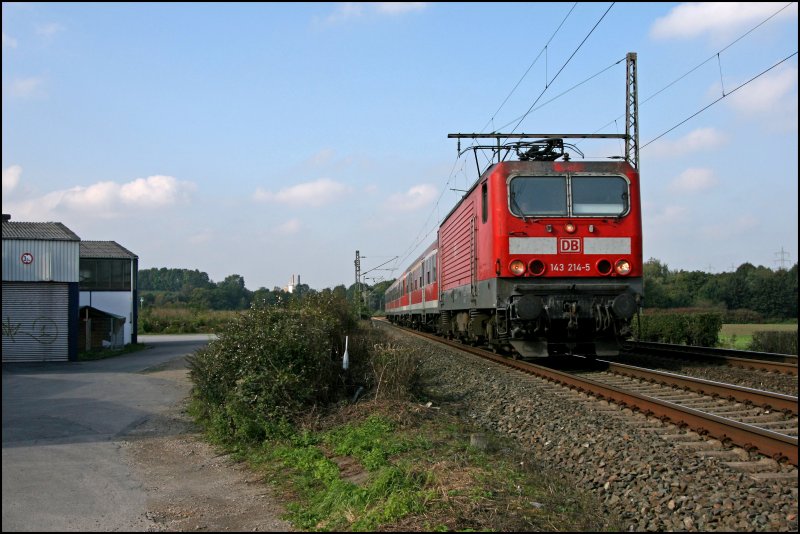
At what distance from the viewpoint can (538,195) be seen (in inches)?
460

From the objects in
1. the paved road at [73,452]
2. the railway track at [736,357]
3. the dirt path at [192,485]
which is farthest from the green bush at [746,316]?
the dirt path at [192,485]

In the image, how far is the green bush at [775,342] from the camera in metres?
16.2

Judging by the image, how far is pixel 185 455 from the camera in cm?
762

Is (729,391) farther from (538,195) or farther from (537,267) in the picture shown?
(538,195)

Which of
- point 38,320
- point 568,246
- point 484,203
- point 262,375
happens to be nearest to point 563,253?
point 568,246

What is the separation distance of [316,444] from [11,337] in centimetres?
1662

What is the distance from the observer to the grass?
4.64 m

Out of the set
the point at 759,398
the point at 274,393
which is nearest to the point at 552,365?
the point at 759,398

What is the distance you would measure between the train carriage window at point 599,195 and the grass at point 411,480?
211 inches

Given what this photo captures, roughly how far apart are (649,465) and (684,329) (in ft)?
50.7

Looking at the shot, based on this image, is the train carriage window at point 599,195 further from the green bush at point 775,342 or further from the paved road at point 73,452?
the paved road at point 73,452

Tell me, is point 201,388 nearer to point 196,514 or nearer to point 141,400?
point 141,400

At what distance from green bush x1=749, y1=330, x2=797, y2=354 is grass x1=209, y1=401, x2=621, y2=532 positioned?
12.0 m

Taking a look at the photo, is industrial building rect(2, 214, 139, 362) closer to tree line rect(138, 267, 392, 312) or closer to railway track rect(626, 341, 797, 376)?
tree line rect(138, 267, 392, 312)
